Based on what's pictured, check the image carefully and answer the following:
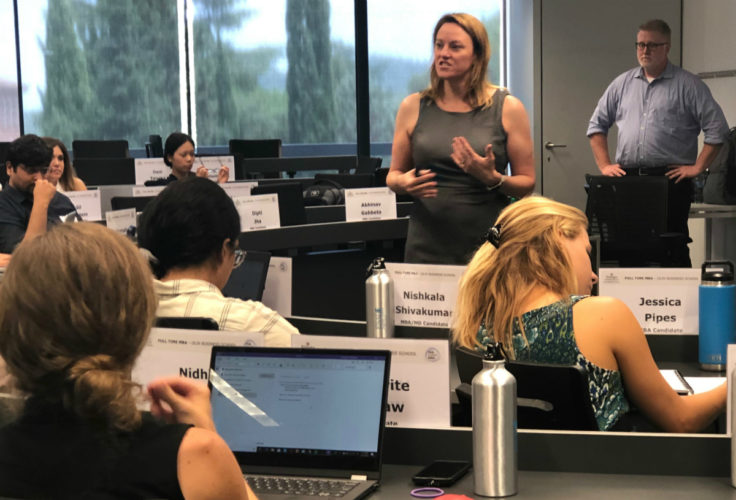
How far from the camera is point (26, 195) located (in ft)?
15.1

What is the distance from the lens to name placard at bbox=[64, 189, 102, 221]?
17.9ft

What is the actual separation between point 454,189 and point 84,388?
2.16 meters

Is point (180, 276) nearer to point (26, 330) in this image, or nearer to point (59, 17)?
point (26, 330)

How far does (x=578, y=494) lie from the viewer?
158 cm

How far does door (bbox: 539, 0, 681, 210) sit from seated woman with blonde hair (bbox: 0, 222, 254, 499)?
7.99 m

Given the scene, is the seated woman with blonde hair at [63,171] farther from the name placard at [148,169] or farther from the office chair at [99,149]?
the office chair at [99,149]

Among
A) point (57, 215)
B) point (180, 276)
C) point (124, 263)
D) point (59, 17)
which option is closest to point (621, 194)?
point (57, 215)

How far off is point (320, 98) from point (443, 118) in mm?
8761

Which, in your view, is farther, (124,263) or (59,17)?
(59,17)

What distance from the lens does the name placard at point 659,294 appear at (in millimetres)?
2576

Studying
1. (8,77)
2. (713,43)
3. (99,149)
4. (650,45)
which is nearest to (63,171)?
(650,45)

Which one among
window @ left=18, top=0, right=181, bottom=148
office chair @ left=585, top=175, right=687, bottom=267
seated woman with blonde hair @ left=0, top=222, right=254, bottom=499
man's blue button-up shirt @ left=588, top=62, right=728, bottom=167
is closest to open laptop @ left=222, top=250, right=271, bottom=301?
seated woman with blonde hair @ left=0, top=222, right=254, bottom=499

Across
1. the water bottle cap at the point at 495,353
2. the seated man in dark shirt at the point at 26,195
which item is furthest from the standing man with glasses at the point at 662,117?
the water bottle cap at the point at 495,353

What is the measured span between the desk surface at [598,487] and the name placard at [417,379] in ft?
0.40
